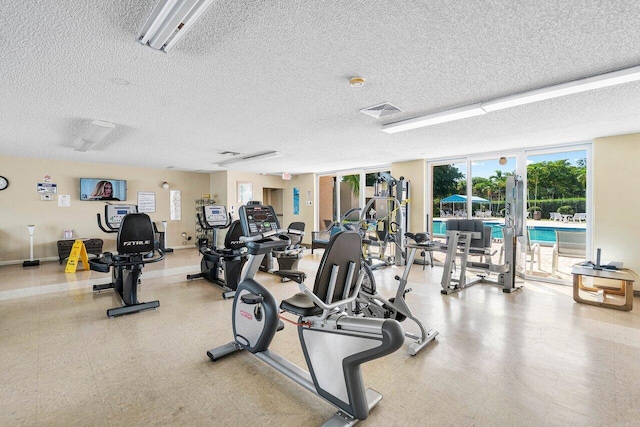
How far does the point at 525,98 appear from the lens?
2.91 meters

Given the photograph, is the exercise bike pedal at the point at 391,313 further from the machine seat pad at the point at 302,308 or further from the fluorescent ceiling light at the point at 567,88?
the fluorescent ceiling light at the point at 567,88

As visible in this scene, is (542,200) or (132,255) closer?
A: (132,255)

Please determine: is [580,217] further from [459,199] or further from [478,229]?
[459,199]

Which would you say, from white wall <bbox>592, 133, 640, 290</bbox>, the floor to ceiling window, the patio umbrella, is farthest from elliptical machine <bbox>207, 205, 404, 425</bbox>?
the patio umbrella

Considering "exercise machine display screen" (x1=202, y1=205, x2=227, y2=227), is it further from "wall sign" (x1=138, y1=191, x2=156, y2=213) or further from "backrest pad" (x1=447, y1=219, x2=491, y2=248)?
"wall sign" (x1=138, y1=191, x2=156, y2=213)

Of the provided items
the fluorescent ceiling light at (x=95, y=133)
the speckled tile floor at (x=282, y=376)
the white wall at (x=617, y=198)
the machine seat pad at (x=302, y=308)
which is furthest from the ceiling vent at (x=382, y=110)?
the white wall at (x=617, y=198)

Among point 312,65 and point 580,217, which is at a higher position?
point 312,65

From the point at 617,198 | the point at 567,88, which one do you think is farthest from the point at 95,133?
the point at 617,198

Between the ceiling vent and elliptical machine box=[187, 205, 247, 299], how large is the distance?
8.04ft

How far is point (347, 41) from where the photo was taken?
1.98 meters

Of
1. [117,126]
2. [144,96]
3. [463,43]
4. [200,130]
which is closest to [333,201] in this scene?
[200,130]

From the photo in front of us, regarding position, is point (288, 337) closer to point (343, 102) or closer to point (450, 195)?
point (343, 102)

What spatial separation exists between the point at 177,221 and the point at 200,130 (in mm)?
5507

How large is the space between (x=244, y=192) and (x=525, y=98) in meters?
7.84
